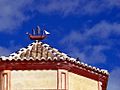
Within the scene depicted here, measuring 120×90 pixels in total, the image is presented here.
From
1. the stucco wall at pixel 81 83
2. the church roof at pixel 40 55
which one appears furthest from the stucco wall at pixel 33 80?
the stucco wall at pixel 81 83

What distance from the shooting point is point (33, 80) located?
999 inches

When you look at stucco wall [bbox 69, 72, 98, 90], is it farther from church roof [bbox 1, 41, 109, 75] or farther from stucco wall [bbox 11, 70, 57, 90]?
stucco wall [bbox 11, 70, 57, 90]

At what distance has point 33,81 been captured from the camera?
25359 millimetres

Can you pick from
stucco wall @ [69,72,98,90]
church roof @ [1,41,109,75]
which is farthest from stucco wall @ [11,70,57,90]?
stucco wall @ [69,72,98,90]

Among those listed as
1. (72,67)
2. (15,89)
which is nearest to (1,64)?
(15,89)

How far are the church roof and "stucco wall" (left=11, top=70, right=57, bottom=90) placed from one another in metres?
0.56

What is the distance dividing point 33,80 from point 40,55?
122cm

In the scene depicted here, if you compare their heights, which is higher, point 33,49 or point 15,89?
point 33,49

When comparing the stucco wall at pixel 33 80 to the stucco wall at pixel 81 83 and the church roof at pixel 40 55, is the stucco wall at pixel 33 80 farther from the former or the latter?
the stucco wall at pixel 81 83

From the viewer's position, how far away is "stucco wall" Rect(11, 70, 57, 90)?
82.9 ft

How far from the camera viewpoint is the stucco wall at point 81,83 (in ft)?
84.2

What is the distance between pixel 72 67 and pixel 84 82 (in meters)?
1.01

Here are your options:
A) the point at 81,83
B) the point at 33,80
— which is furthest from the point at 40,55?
the point at 81,83

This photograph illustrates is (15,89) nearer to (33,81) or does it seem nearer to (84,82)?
(33,81)
